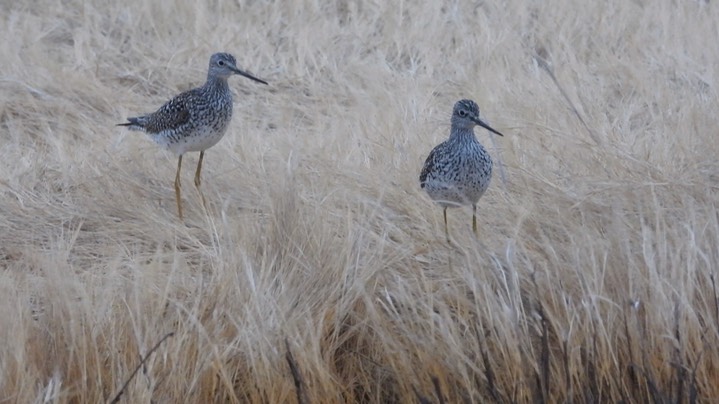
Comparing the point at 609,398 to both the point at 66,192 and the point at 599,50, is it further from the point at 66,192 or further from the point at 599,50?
the point at 599,50

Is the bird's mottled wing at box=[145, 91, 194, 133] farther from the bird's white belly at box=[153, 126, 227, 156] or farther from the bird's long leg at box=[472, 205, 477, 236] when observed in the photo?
the bird's long leg at box=[472, 205, 477, 236]

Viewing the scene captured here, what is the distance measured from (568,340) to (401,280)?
2.36ft

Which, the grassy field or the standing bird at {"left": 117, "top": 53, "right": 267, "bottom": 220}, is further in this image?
the standing bird at {"left": 117, "top": 53, "right": 267, "bottom": 220}

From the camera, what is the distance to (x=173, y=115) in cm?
605

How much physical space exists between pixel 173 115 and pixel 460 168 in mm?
1599

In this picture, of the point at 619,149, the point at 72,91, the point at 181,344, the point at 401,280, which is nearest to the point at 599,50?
the point at 619,149

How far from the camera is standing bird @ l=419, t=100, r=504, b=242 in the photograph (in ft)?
16.9

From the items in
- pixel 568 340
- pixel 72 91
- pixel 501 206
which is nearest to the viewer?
pixel 568 340

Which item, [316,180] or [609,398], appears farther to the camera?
[316,180]

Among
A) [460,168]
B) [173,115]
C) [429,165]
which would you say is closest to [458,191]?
[460,168]

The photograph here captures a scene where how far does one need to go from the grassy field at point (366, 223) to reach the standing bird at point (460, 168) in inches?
6.1

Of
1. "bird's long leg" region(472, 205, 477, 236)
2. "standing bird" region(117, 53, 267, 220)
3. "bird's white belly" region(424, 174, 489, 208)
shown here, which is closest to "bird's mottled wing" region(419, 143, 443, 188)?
"bird's white belly" region(424, 174, 489, 208)

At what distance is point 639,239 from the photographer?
460 cm

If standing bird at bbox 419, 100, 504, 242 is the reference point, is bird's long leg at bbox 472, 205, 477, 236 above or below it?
below
